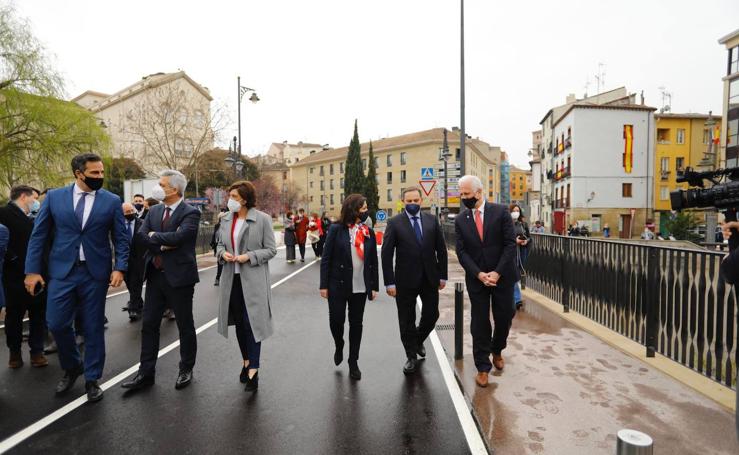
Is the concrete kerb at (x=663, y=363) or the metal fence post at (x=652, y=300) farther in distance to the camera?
the metal fence post at (x=652, y=300)

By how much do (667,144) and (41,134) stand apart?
5174 cm

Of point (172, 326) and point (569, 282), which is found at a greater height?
point (569, 282)

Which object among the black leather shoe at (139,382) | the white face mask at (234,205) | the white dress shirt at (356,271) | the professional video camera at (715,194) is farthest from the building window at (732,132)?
the black leather shoe at (139,382)

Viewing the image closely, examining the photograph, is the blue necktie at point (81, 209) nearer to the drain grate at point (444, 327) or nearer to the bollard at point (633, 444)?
the bollard at point (633, 444)

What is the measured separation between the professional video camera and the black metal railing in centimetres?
139

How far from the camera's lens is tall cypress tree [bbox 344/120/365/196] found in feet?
208

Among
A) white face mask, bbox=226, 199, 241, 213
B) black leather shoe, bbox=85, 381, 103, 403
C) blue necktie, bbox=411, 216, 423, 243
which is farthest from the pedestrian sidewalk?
black leather shoe, bbox=85, 381, 103, 403

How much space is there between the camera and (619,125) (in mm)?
42719

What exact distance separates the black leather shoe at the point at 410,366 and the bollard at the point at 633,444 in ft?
7.98

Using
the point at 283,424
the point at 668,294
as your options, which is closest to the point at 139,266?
the point at 283,424

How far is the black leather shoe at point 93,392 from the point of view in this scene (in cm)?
374

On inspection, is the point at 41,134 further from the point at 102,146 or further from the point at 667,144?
the point at 667,144

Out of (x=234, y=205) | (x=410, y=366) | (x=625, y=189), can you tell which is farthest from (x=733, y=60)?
(x=234, y=205)

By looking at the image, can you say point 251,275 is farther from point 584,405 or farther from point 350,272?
point 584,405
